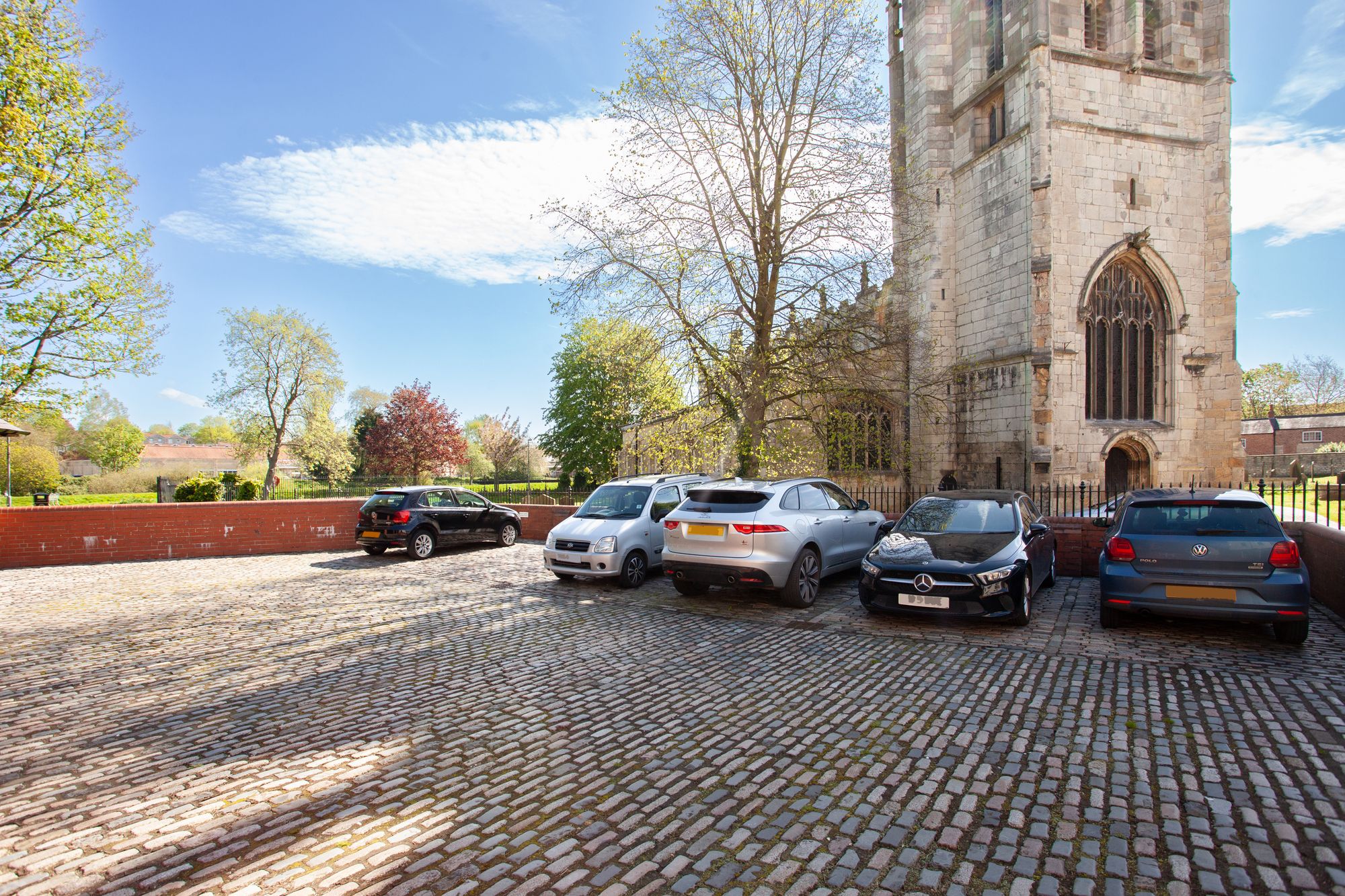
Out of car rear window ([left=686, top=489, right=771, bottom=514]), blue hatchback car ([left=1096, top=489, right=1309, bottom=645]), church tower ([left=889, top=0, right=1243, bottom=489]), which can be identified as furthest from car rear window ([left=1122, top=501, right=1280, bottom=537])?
church tower ([left=889, top=0, right=1243, bottom=489])

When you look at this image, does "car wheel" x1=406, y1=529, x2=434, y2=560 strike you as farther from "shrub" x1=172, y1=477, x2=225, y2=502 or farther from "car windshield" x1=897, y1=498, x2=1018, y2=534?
"car windshield" x1=897, y1=498, x2=1018, y2=534

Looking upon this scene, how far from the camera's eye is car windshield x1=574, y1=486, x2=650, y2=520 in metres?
10.4

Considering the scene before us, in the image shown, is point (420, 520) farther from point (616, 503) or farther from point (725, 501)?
point (725, 501)

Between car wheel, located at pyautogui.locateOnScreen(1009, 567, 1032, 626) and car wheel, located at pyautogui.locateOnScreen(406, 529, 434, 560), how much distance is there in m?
10.9

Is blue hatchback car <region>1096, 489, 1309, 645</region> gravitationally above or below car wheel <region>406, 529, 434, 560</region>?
above

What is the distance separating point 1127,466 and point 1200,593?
1706cm

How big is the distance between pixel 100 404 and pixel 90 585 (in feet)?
239

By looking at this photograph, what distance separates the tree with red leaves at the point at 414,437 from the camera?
124ft

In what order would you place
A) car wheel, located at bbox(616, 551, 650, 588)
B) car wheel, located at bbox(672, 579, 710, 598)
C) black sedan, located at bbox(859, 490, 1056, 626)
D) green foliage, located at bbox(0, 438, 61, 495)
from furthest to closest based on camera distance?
green foliage, located at bbox(0, 438, 61, 495)
car wheel, located at bbox(616, 551, 650, 588)
car wheel, located at bbox(672, 579, 710, 598)
black sedan, located at bbox(859, 490, 1056, 626)

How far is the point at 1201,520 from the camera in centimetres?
638

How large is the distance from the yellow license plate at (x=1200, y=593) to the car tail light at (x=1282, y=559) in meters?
0.42

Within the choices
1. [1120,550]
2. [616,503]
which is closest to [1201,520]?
[1120,550]

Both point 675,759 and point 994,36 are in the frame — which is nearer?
point 675,759

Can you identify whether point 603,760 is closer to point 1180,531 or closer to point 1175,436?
point 1180,531
